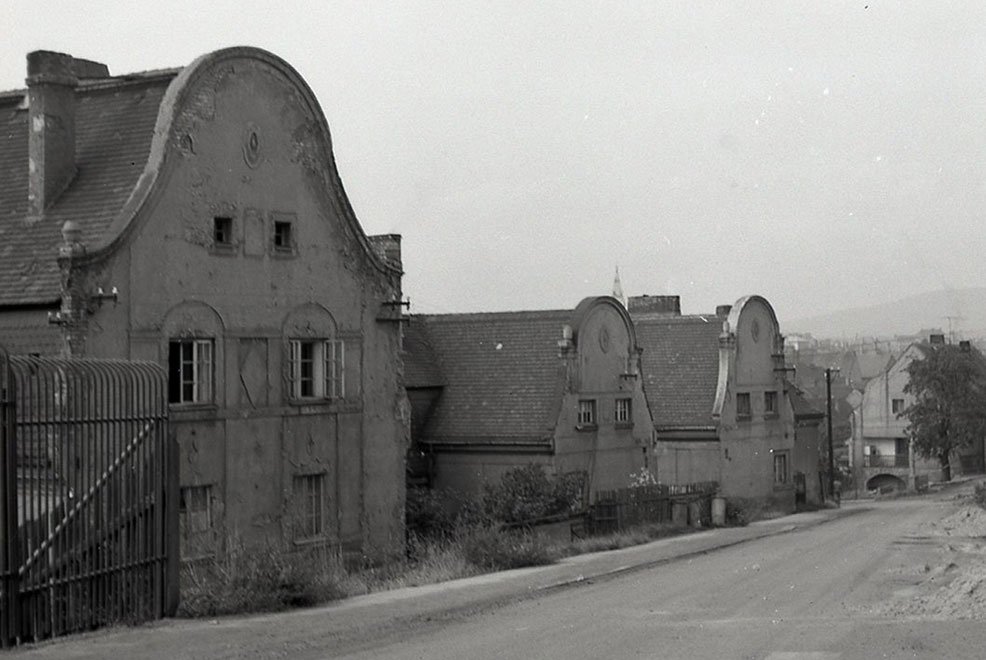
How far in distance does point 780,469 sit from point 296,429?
3079 cm

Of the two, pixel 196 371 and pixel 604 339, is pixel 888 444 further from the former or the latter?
pixel 196 371

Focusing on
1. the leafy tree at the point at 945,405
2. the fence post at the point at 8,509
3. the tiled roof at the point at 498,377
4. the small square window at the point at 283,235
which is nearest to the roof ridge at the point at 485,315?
the tiled roof at the point at 498,377

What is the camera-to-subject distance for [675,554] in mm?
28984

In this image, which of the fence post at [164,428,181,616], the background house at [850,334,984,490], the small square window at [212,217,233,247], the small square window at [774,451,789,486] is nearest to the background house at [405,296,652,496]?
the small square window at [774,451,789,486]

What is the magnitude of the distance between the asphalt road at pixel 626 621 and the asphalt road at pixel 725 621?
21 mm

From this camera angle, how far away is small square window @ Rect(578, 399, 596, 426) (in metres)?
40.8

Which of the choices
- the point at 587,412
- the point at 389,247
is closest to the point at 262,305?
the point at 389,247

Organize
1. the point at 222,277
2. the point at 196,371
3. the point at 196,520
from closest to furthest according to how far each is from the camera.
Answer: the point at 196,520 < the point at 196,371 < the point at 222,277

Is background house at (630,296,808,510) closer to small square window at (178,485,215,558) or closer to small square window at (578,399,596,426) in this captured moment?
small square window at (578,399,596,426)

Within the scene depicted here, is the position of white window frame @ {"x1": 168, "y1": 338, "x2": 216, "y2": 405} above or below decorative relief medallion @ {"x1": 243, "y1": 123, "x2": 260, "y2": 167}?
below

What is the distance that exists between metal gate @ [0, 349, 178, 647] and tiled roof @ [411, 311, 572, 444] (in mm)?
23841

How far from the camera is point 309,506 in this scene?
29.7 metres

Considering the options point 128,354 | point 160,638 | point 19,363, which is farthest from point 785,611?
point 128,354

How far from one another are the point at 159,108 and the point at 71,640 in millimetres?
15363
